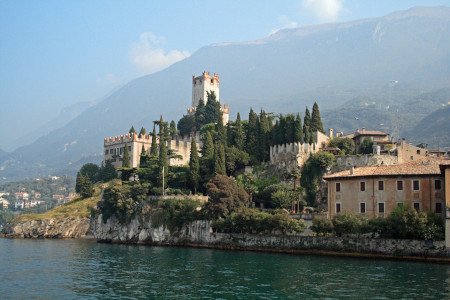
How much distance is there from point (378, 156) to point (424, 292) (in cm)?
3974

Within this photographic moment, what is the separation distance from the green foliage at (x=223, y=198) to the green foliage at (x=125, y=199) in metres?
12.3

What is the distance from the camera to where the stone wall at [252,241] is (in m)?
51.2

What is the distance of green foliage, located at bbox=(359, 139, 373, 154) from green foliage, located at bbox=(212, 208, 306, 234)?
2005 centimetres

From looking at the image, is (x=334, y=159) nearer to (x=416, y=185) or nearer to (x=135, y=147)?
(x=416, y=185)

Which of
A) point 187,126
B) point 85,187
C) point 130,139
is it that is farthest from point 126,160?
point 187,126

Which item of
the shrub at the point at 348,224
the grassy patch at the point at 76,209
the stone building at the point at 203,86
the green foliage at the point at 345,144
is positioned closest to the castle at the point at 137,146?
the stone building at the point at 203,86

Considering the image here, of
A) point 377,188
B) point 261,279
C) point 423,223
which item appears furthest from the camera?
point 377,188

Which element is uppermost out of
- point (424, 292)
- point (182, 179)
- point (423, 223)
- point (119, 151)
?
point (119, 151)

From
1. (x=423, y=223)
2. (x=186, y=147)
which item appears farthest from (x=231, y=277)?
(x=186, y=147)

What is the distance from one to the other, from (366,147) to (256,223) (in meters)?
22.8

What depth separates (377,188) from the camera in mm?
59219

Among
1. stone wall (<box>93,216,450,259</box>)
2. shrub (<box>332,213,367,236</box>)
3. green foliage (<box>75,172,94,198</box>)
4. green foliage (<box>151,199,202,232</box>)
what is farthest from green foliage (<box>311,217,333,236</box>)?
green foliage (<box>75,172,94,198</box>)

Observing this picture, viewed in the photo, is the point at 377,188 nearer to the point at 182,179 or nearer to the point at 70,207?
the point at 182,179

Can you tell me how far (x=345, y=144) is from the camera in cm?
7962
